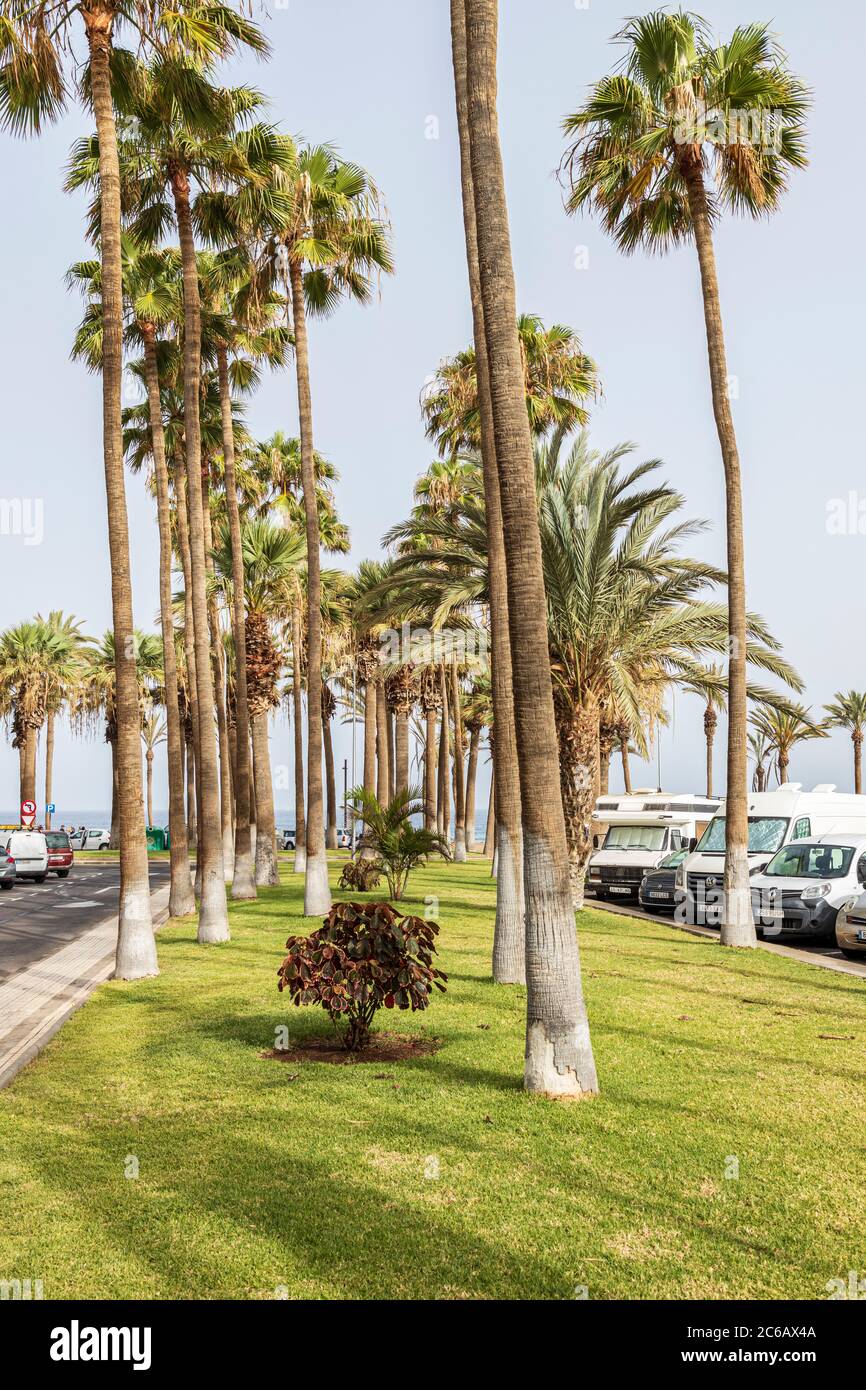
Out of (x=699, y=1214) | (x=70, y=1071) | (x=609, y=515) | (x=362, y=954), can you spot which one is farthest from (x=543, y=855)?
(x=609, y=515)

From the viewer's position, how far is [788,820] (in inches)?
928

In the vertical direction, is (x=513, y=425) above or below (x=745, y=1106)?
above

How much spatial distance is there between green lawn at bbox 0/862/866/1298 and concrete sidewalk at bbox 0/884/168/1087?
27 centimetres

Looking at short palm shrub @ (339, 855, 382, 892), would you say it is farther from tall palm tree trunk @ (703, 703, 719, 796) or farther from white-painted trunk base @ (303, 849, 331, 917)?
tall palm tree trunk @ (703, 703, 719, 796)

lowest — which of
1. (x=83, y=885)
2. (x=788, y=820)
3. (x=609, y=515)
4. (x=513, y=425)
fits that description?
(x=83, y=885)

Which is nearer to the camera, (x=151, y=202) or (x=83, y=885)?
(x=151, y=202)

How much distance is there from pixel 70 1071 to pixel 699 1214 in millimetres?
5642

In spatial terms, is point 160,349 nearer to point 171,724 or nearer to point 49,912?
point 171,724

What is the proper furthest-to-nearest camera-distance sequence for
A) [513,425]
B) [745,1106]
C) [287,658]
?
1. [287,658]
2. [513,425]
3. [745,1106]

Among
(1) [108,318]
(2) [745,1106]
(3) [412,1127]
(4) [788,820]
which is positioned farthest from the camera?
(4) [788,820]

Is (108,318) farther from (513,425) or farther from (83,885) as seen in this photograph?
(83,885)

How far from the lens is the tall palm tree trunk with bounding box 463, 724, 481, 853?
6088 centimetres

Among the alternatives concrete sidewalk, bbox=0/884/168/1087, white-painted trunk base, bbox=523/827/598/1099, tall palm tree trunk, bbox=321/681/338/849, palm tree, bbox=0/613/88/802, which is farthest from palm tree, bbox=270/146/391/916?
palm tree, bbox=0/613/88/802

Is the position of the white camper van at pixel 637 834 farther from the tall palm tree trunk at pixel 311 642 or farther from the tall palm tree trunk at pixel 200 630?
the tall palm tree trunk at pixel 200 630
